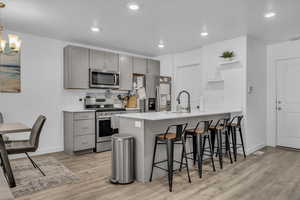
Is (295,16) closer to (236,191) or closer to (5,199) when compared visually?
(236,191)

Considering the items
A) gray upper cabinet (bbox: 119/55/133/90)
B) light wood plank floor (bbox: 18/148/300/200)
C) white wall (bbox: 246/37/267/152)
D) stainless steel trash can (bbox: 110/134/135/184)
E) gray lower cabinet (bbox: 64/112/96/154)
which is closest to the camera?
light wood plank floor (bbox: 18/148/300/200)

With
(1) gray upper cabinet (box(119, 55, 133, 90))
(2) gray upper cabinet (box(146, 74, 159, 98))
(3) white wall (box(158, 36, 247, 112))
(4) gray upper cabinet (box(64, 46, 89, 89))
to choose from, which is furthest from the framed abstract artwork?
(3) white wall (box(158, 36, 247, 112))

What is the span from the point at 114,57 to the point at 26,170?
3.25m

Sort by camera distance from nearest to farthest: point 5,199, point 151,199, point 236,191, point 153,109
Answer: point 5,199 < point 151,199 < point 236,191 < point 153,109

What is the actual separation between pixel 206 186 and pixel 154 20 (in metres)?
2.84

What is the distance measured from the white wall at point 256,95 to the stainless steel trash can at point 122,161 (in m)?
2.88

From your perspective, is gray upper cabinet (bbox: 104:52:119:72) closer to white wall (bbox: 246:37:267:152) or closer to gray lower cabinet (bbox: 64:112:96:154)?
gray lower cabinet (bbox: 64:112:96:154)

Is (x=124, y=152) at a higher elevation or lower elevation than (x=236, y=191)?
higher

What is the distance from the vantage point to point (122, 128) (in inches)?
133

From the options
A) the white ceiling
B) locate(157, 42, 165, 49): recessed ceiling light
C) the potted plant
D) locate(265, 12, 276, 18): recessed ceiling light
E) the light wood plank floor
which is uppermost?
locate(157, 42, 165, 49): recessed ceiling light

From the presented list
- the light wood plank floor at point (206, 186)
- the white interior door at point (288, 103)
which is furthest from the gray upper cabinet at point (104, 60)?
the white interior door at point (288, 103)

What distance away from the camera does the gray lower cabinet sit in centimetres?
446

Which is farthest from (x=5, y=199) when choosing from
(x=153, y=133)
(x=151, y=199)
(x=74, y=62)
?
(x=74, y=62)

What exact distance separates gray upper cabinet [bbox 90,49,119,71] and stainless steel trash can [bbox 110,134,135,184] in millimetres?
2628
